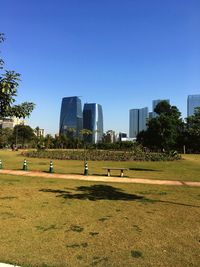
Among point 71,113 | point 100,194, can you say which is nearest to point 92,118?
point 71,113

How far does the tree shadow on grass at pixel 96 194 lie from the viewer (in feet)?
38.4

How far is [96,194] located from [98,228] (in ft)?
15.6

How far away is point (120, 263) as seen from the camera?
18.4ft

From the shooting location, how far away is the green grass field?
582cm

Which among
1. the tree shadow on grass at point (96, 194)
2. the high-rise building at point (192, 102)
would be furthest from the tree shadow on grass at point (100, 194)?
the high-rise building at point (192, 102)

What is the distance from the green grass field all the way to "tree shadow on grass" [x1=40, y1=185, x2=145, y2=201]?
4 centimetres

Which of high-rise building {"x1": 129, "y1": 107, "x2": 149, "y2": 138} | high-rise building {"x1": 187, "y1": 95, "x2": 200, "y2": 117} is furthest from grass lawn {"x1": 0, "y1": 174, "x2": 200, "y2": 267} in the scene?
high-rise building {"x1": 129, "y1": 107, "x2": 149, "y2": 138}

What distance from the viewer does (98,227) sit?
784cm

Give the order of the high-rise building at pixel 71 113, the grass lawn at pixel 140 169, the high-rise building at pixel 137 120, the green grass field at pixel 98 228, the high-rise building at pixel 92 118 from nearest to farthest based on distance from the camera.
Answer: the green grass field at pixel 98 228 < the grass lawn at pixel 140 169 < the high-rise building at pixel 71 113 < the high-rise building at pixel 92 118 < the high-rise building at pixel 137 120

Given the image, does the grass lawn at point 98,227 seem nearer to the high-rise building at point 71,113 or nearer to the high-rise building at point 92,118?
the high-rise building at point 71,113

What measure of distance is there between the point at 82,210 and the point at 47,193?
9.80 ft

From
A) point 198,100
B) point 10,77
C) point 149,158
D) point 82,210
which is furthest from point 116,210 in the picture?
point 149,158

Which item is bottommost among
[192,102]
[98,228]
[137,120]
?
[98,228]

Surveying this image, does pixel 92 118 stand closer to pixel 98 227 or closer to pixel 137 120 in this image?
pixel 137 120
